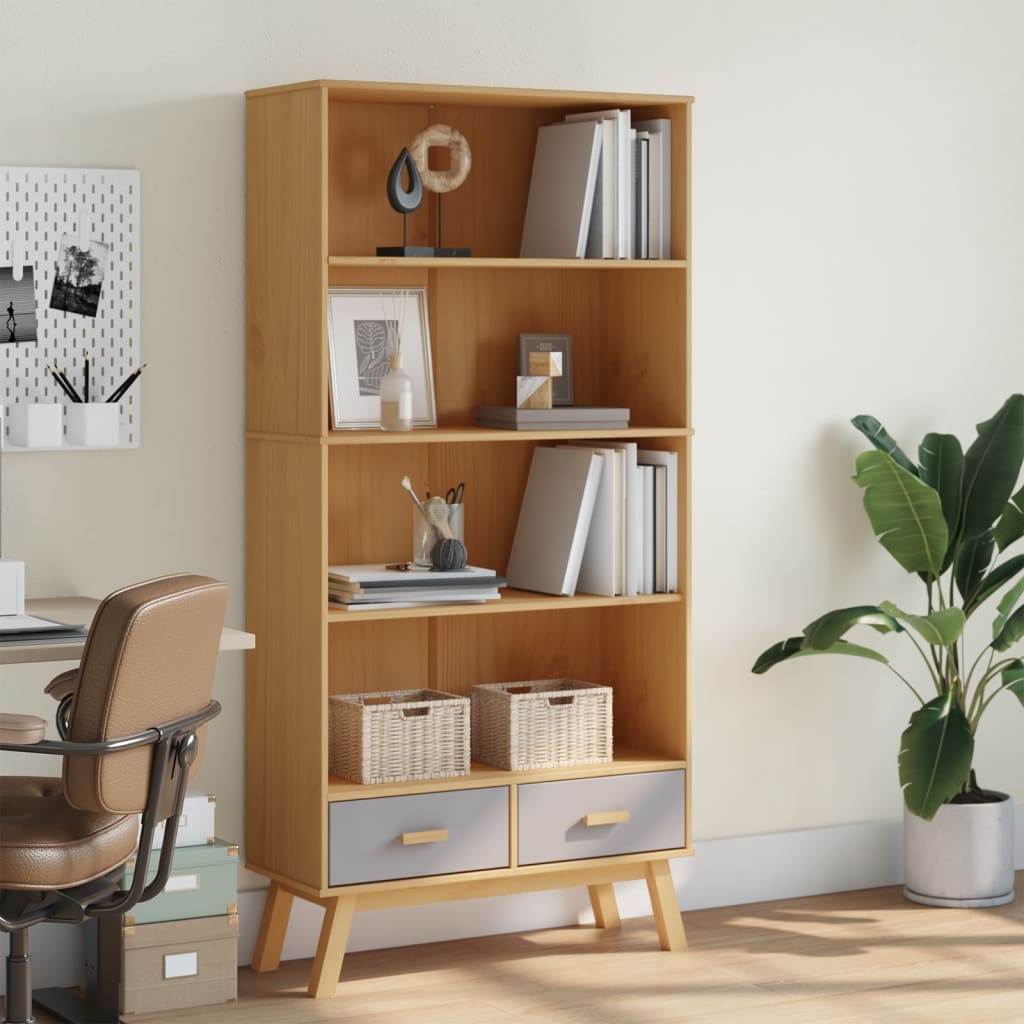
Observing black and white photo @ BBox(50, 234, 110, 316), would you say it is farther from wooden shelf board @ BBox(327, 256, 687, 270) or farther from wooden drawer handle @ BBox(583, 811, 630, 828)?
wooden drawer handle @ BBox(583, 811, 630, 828)

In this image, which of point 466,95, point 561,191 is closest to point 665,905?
point 561,191

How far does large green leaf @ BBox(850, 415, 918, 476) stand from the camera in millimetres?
4762

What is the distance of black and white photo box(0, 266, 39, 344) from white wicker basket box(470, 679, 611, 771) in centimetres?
130

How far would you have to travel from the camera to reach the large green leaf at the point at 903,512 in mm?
4449

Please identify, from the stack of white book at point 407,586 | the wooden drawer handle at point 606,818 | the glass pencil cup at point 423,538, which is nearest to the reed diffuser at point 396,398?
the glass pencil cup at point 423,538

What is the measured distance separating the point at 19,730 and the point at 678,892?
2.21 meters

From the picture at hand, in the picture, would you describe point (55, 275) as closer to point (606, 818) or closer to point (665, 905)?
point (606, 818)

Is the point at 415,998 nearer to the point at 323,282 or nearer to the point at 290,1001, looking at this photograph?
the point at 290,1001

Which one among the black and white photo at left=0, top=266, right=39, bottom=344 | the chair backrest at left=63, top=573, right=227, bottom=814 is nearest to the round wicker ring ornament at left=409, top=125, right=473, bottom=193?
the black and white photo at left=0, top=266, right=39, bottom=344

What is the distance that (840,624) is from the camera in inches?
175

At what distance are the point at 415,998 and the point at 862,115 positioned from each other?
2.50 m

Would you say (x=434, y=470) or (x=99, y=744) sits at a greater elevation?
(x=434, y=470)

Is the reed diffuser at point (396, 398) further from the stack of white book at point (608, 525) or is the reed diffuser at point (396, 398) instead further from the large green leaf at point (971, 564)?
the large green leaf at point (971, 564)

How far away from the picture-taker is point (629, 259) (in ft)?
13.7
